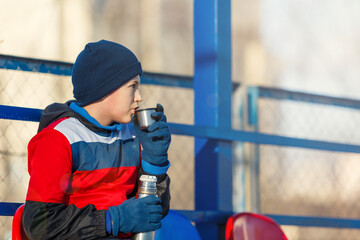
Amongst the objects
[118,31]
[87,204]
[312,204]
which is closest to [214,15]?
[87,204]

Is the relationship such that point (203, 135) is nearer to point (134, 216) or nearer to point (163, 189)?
point (163, 189)

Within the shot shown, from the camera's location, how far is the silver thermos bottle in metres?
1.92

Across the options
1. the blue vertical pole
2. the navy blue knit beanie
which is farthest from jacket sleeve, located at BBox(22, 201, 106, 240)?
the blue vertical pole

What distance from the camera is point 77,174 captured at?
197 centimetres

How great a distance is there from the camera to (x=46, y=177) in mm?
1846

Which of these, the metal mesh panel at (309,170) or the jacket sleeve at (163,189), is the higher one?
the metal mesh panel at (309,170)

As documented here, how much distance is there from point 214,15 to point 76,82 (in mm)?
1384

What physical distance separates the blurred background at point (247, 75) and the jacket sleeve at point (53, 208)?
1614 mm

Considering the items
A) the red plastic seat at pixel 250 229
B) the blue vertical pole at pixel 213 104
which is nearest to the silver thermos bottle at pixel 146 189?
the red plastic seat at pixel 250 229

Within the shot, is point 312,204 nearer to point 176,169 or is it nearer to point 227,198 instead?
point 176,169

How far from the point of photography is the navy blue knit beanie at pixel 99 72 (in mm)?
2031

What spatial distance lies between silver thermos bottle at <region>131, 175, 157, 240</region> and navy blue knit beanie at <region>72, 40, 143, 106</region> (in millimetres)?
328

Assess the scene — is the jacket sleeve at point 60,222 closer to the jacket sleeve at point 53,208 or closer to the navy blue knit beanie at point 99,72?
the jacket sleeve at point 53,208

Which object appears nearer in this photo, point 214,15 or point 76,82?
point 76,82
